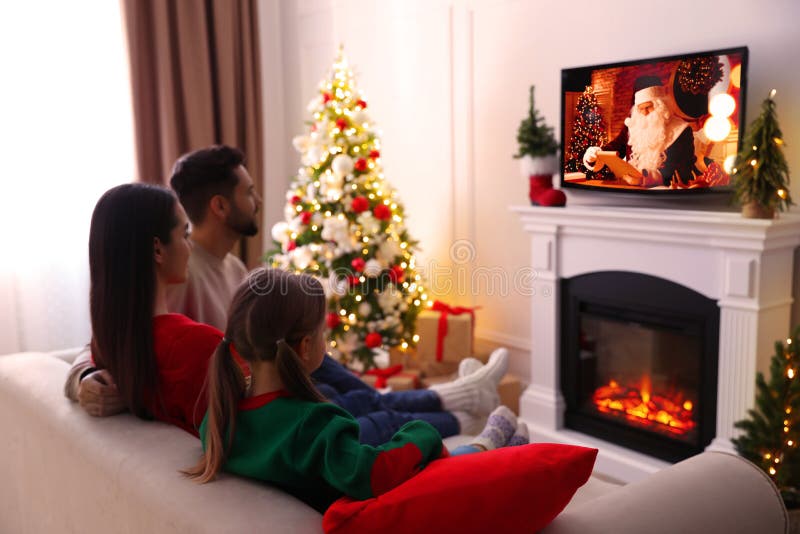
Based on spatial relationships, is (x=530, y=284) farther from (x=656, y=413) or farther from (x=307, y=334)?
(x=307, y=334)


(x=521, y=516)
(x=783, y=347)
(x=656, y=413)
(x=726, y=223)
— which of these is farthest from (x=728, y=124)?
(x=521, y=516)

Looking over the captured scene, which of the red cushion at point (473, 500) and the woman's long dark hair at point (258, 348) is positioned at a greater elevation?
the woman's long dark hair at point (258, 348)

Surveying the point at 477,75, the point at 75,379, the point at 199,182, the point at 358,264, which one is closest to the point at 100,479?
the point at 75,379

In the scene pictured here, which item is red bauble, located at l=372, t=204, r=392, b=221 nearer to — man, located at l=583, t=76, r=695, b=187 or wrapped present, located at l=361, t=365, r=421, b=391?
wrapped present, located at l=361, t=365, r=421, b=391

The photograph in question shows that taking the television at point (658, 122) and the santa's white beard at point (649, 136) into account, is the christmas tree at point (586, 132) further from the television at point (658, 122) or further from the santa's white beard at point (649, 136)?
the santa's white beard at point (649, 136)

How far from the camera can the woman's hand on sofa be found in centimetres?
175

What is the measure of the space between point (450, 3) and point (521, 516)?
3.45 m

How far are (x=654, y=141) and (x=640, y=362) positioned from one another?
41.5 inches

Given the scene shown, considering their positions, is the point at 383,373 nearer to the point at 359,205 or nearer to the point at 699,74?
the point at 359,205

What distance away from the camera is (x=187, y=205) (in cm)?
256

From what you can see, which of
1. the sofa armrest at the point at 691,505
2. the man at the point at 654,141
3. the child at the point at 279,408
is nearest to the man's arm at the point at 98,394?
the child at the point at 279,408

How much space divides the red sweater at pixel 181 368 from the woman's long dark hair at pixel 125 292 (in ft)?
0.07

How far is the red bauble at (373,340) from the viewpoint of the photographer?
146 inches

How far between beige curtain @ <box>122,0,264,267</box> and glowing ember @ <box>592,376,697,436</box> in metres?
2.15
